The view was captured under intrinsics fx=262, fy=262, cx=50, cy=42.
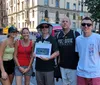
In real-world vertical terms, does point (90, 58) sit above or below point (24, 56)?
above

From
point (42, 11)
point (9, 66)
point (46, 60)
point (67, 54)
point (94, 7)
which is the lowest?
point (9, 66)

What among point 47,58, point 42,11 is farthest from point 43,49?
point 42,11

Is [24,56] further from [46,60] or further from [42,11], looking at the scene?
[42,11]

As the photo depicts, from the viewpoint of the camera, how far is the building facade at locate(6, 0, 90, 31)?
67.6 metres

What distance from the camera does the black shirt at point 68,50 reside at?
196 inches

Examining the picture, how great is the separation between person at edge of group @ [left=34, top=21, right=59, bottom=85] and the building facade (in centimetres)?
5925

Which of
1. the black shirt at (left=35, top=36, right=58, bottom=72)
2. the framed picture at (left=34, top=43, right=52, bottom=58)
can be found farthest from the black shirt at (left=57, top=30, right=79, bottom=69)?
the framed picture at (left=34, top=43, right=52, bottom=58)

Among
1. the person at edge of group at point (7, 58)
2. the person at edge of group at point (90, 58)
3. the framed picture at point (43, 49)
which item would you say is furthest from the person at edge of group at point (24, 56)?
the person at edge of group at point (90, 58)

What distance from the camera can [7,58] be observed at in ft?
17.3

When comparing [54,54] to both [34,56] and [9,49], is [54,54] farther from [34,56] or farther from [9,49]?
[9,49]

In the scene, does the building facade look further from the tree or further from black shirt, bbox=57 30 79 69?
black shirt, bbox=57 30 79 69

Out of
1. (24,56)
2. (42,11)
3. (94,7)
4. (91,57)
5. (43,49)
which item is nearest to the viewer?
(91,57)

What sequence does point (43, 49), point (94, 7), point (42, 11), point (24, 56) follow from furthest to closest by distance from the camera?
1. point (42, 11)
2. point (94, 7)
3. point (24, 56)
4. point (43, 49)

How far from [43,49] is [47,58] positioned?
0.22 m
